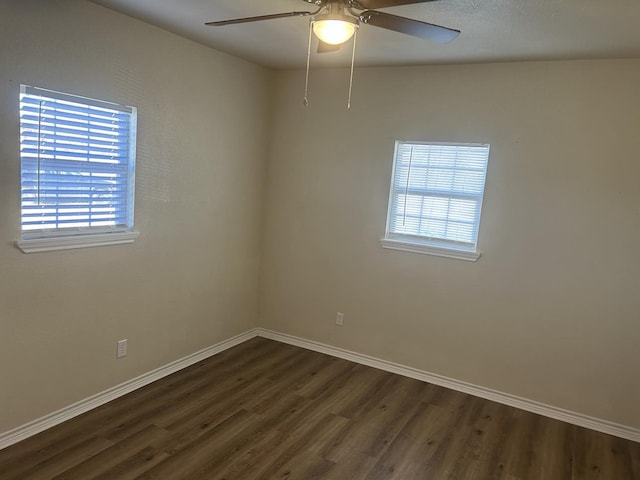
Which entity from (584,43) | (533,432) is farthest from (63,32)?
(533,432)

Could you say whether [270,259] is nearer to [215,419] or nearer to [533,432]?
[215,419]

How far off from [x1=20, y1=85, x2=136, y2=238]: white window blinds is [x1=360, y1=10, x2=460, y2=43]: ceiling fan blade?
1797 mm

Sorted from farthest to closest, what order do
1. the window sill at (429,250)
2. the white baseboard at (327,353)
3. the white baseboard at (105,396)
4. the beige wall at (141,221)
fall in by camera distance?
1. the window sill at (429,250)
2. the white baseboard at (327,353)
3. the white baseboard at (105,396)
4. the beige wall at (141,221)

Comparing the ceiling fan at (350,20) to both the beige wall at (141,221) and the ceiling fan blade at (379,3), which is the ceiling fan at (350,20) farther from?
the beige wall at (141,221)

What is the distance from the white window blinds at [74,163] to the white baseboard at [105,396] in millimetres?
1119

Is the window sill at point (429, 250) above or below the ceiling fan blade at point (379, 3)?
below

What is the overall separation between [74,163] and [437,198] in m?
2.62

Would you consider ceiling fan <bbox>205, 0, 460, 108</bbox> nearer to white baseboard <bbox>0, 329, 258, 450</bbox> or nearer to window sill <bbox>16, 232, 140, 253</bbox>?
window sill <bbox>16, 232, 140, 253</bbox>

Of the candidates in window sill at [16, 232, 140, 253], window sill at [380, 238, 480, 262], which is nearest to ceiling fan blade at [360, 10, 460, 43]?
window sill at [380, 238, 480, 262]

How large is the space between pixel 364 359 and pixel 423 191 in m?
1.59

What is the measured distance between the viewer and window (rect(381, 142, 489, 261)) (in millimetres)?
3523

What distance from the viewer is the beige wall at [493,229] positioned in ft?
10.1

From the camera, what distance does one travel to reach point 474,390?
142 inches

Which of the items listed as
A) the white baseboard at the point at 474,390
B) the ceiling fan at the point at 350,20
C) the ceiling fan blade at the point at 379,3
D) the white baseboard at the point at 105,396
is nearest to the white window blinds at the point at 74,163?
the white baseboard at the point at 105,396
